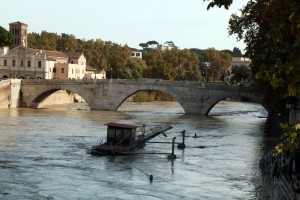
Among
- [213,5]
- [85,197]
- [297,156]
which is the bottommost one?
[85,197]

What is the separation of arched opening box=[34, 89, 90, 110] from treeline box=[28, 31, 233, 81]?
17.1 m

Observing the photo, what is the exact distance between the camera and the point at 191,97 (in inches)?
2203

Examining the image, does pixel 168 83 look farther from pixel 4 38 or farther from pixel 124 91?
pixel 4 38

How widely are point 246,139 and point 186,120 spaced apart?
41.5 feet

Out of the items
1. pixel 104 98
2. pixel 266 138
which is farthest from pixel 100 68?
pixel 266 138

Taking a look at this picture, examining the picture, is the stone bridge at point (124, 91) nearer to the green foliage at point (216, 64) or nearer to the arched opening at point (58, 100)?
the arched opening at point (58, 100)

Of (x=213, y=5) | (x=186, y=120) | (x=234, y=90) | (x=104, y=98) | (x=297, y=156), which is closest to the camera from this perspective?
(x=213, y=5)

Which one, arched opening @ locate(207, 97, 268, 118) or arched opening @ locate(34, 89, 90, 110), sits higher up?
arched opening @ locate(34, 89, 90, 110)

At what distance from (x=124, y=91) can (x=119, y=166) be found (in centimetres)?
3313

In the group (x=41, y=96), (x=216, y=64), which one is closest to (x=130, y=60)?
(x=216, y=64)

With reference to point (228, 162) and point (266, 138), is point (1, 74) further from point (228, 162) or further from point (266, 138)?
point (228, 162)

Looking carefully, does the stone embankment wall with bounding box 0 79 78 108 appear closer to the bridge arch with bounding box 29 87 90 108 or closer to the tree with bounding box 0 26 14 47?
the bridge arch with bounding box 29 87 90 108

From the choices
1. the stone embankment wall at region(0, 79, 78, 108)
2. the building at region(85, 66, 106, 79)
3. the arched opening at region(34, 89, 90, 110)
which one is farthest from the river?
the building at region(85, 66, 106, 79)

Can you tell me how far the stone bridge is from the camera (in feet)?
181
